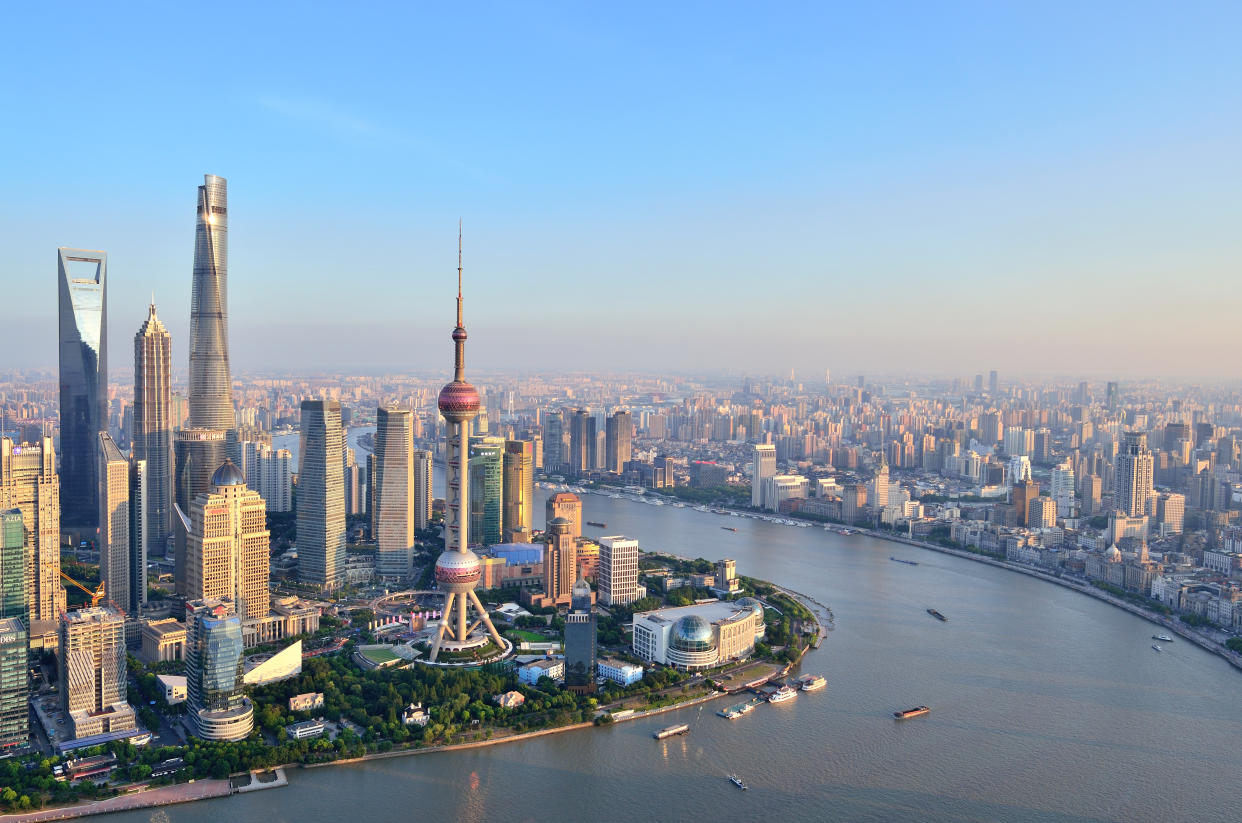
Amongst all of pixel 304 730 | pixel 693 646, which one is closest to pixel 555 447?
pixel 693 646

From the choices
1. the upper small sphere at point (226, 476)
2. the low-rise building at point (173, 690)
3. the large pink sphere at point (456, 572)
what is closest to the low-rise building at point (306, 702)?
the low-rise building at point (173, 690)

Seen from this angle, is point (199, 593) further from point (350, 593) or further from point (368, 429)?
point (368, 429)

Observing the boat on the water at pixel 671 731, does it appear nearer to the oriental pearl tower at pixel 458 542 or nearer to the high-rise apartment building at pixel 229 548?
the oriental pearl tower at pixel 458 542

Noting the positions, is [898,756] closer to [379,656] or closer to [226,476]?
[379,656]

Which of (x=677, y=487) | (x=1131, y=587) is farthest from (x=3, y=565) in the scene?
(x=677, y=487)

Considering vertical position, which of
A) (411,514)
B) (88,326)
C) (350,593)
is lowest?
(350,593)

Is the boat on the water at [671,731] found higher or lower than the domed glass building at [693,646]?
lower
